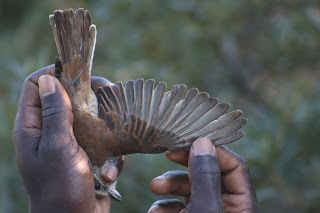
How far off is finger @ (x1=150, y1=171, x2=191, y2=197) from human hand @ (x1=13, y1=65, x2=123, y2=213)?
543mm

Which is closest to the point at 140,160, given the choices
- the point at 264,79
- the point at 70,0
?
the point at 264,79

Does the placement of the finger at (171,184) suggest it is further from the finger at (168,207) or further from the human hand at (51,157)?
the human hand at (51,157)

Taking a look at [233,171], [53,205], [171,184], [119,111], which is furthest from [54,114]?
[233,171]

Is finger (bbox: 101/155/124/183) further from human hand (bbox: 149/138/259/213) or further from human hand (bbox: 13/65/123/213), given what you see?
human hand (bbox: 13/65/123/213)

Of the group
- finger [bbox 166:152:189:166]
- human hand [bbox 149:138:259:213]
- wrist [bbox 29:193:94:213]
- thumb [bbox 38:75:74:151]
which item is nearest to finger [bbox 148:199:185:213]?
human hand [bbox 149:138:259:213]

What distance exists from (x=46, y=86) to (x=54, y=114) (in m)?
0.20

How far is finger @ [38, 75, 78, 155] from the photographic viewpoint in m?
2.60

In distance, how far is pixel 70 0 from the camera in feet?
27.0

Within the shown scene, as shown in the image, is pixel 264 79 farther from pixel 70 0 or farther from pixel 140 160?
pixel 70 0

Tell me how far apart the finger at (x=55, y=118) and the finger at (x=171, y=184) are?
0.69 metres

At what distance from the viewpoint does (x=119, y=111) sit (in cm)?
333

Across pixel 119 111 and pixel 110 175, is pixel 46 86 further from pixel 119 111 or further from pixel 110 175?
pixel 110 175

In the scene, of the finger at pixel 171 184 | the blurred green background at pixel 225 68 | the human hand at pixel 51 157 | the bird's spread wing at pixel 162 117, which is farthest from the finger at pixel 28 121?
the blurred green background at pixel 225 68

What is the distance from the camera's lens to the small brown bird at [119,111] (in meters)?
3.06
